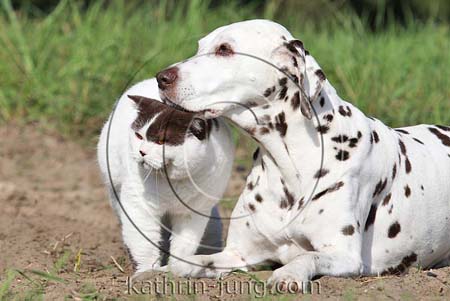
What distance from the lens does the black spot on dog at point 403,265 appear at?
4789 mm

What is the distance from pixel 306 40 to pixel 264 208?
4.90 meters

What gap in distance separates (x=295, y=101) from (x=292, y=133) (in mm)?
164

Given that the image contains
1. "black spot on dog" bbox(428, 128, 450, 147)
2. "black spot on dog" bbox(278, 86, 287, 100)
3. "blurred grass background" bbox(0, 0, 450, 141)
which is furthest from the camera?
"blurred grass background" bbox(0, 0, 450, 141)

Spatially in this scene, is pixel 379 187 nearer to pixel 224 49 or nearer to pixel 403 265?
pixel 403 265

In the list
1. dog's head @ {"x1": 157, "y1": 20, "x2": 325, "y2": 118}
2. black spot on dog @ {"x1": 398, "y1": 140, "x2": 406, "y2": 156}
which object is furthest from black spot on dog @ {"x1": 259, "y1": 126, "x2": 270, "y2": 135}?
black spot on dog @ {"x1": 398, "y1": 140, "x2": 406, "y2": 156}

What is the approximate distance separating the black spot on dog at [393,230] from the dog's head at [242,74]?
782mm

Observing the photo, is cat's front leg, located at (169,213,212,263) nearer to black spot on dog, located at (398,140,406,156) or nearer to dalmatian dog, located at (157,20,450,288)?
dalmatian dog, located at (157,20,450,288)

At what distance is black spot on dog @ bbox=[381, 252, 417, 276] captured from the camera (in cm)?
479

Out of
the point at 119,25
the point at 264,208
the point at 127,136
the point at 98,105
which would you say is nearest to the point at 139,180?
the point at 127,136

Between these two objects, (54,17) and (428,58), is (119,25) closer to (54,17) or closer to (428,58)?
(54,17)

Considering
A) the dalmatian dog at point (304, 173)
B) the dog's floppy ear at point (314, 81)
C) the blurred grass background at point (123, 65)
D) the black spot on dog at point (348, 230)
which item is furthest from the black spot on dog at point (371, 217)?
the blurred grass background at point (123, 65)

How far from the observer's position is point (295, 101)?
443 cm

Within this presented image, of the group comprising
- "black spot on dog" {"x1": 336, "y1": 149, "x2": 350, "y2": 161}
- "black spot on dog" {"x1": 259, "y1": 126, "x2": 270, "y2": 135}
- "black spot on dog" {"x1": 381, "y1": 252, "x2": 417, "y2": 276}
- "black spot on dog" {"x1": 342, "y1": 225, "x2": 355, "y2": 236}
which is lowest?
"black spot on dog" {"x1": 381, "y1": 252, "x2": 417, "y2": 276}

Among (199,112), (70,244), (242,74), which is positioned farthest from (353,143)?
(70,244)
